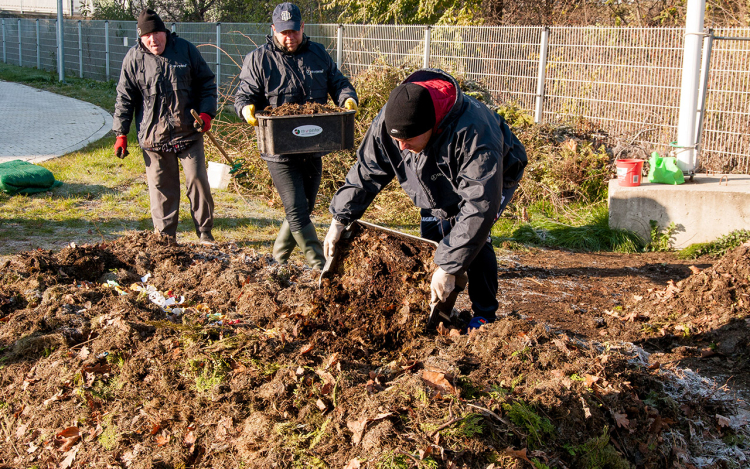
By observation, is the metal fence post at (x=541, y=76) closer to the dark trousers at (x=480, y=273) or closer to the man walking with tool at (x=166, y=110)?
the man walking with tool at (x=166, y=110)

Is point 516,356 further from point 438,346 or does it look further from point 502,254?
point 502,254

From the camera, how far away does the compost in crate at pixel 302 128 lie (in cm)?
470

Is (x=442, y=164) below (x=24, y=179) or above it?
above

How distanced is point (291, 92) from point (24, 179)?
4.49m

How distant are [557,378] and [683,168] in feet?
15.8

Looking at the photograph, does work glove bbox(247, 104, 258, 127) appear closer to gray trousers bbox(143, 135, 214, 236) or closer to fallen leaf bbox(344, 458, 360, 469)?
gray trousers bbox(143, 135, 214, 236)

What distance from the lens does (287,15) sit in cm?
469

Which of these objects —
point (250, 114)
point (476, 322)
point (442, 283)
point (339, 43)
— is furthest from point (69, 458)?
point (339, 43)

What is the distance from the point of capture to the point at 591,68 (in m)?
7.98

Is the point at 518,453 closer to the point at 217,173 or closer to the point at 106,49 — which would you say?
the point at 217,173

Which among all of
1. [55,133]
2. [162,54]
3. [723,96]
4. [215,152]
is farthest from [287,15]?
[55,133]

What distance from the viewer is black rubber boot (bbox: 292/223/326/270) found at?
196 inches

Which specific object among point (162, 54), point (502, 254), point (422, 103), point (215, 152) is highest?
point (162, 54)

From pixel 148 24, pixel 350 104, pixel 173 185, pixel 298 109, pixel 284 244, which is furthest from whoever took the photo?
pixel 173 185
